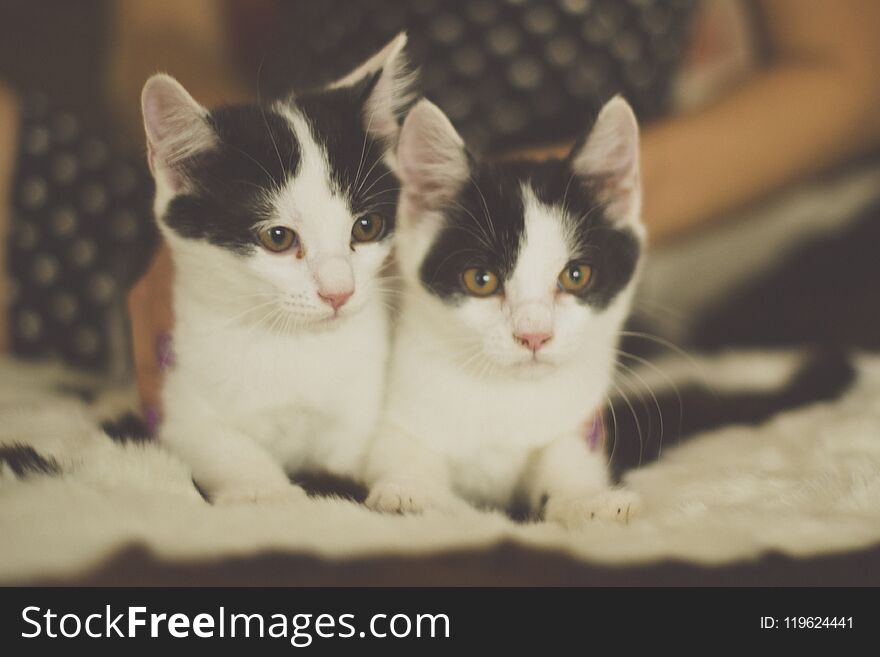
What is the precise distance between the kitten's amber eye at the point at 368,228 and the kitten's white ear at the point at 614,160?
10.3 inches

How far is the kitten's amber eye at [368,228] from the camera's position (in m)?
0.81

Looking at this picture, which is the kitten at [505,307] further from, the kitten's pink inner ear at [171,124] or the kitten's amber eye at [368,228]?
the kitten's pink inner ear at [171,124]

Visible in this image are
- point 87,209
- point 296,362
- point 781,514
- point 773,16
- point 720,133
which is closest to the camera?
point 781,514

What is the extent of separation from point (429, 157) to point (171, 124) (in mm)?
310

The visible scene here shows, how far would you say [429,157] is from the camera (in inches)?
34.6

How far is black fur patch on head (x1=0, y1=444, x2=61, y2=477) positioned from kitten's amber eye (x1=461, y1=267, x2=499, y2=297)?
1.58 feet

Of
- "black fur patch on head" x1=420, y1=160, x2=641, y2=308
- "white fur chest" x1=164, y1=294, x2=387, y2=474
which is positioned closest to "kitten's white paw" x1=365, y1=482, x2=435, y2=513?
"white fur chest" x1=164, y1=294, x2=387, y2=474

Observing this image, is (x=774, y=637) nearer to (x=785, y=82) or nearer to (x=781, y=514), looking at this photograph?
(x=781, y=514)

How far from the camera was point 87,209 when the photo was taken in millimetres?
1238

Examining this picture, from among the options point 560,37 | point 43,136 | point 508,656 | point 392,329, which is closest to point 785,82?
point 560,37

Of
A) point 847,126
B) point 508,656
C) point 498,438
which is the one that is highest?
point 847,126

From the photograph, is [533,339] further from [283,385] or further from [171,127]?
[171,127]

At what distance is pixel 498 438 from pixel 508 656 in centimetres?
35

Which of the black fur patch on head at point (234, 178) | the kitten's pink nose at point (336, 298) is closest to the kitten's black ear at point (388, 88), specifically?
the black fur patch on head at point (234, 178)
